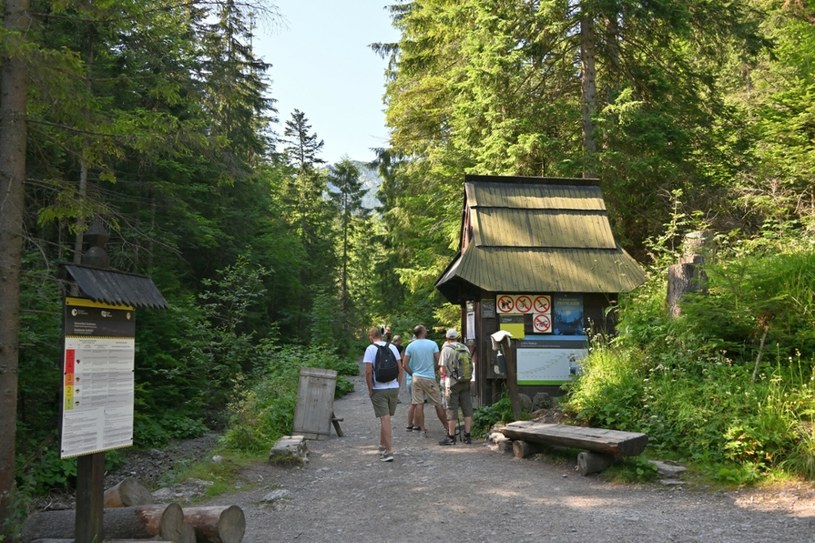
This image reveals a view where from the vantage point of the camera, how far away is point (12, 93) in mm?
6066

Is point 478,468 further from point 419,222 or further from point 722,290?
point 419,222

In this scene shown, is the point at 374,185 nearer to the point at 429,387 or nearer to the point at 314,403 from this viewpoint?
the point at 314,403

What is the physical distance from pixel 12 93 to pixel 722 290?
9122mm

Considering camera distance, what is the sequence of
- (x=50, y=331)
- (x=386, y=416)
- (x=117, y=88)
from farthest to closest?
(x=117, y=88) < (x=50, y=331) < (x=386, y=416)

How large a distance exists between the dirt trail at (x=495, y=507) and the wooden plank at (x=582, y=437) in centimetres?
40

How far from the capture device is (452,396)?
10719mm

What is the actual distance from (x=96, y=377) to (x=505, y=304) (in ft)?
26.9

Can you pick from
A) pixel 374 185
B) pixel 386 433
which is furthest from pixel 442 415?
pixel 374 185

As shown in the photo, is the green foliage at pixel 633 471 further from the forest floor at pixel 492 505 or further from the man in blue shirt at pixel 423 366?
the man in blue shirt at pixel 423 366

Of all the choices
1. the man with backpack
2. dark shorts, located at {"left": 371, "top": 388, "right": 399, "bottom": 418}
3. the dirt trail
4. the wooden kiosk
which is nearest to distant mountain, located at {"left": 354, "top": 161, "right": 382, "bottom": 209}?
the wooden kiosk

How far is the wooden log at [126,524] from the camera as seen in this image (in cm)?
507

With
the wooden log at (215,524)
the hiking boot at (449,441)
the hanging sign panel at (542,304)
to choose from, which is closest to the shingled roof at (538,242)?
the hanging sign panel at (542,304)

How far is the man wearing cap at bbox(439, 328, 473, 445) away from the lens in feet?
35.1

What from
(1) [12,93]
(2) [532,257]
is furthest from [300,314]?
(1) [12,93]
